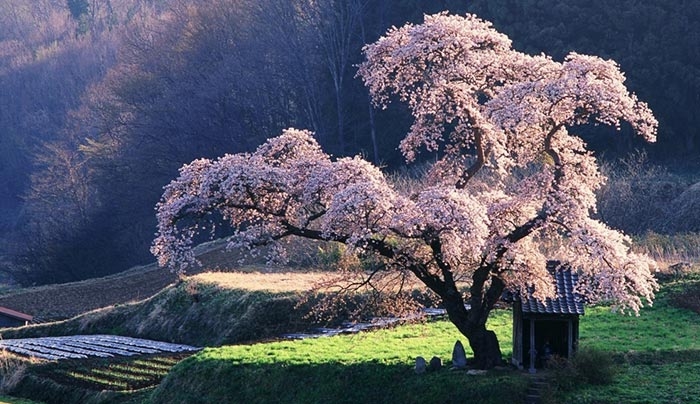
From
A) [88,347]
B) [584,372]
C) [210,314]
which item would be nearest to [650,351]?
[584,372]

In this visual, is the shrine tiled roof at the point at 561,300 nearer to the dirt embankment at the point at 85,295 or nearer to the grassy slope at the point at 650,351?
the grassy slope at the point at 650,351

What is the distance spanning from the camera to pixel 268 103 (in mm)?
71500

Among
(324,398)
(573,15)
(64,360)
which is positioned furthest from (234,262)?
(324,398)

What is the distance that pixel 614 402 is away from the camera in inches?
875

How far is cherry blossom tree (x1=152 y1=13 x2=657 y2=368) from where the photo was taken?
23.0 metres

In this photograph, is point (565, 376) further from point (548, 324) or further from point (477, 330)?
point (477, 330)

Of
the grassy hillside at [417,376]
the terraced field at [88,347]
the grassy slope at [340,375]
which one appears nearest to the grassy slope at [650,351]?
the grassy hillside at [417,376]

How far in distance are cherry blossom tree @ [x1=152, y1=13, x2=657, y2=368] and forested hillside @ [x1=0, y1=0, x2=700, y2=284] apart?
22.1 metres

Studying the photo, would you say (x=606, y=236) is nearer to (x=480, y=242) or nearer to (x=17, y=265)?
(x=480, y=242)

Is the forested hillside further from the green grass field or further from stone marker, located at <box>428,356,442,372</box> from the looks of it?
stone marker, located at <box>428,356,442,372</box>

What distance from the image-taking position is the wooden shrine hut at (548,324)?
2433cm

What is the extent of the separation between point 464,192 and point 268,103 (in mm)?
48932

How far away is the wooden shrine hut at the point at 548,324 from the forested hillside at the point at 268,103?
21.8 meters

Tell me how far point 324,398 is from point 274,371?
228 centimetres
